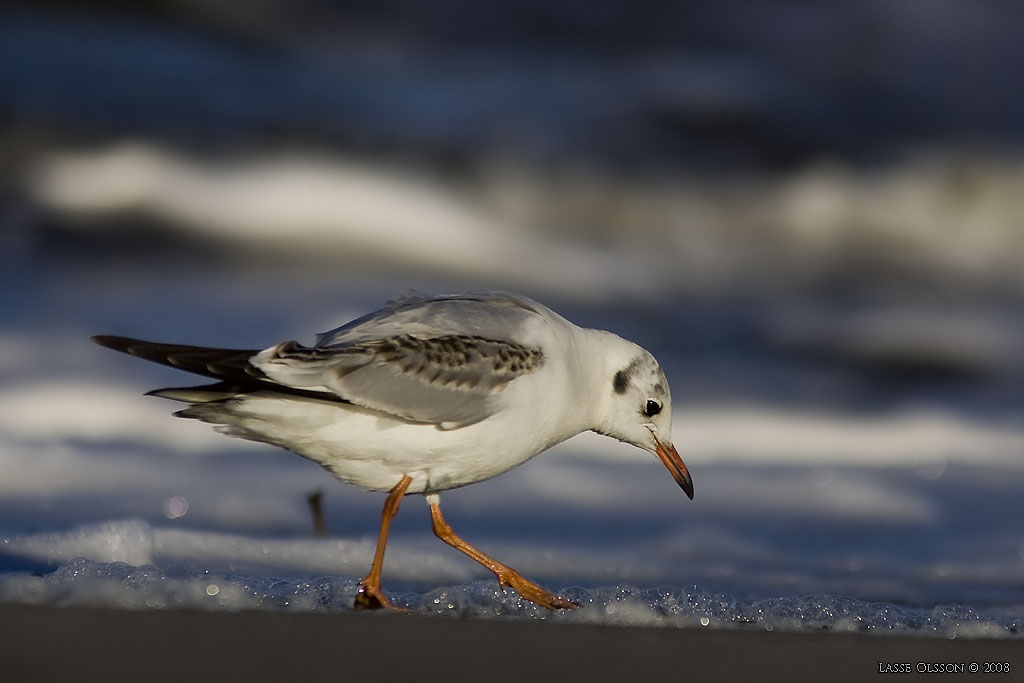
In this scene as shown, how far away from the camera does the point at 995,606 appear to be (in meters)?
4.03

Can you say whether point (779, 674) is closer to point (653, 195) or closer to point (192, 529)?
point (192, 529)

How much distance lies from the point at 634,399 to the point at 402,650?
1.53 m

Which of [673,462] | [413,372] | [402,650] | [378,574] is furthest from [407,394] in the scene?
[673,462]

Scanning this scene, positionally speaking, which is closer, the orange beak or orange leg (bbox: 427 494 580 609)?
orange leg (bbox: 427 494 580 609)

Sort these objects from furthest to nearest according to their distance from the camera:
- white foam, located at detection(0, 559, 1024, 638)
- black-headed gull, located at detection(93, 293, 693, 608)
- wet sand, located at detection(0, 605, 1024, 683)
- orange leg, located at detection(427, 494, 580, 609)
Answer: orange leg, located at detection(427, 494, 580, 609) < black-headed gull, located at detection(93, 293, 693, 608) < white foam, located at detection(0, 559, 1024, 638) < wet sand, located at detection(0, 605, 1024, 683)

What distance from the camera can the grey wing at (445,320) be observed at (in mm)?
3490

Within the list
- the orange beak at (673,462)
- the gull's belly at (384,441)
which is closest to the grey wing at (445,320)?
the gull's belly at (384,441)

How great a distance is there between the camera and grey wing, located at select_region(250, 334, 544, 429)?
329 centimetres

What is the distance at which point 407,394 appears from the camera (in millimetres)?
3365

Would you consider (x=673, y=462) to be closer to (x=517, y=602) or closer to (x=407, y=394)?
(x=517, y=602)

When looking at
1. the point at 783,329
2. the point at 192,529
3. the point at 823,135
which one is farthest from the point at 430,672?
the point at 823,135

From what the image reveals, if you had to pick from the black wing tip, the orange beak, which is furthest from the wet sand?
the orange beak

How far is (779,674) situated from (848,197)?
7.75 meters

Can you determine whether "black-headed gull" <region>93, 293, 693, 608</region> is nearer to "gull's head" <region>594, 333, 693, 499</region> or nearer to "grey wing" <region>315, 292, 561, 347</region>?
"grey wing" <region>315, 292, 561, 347</region>
